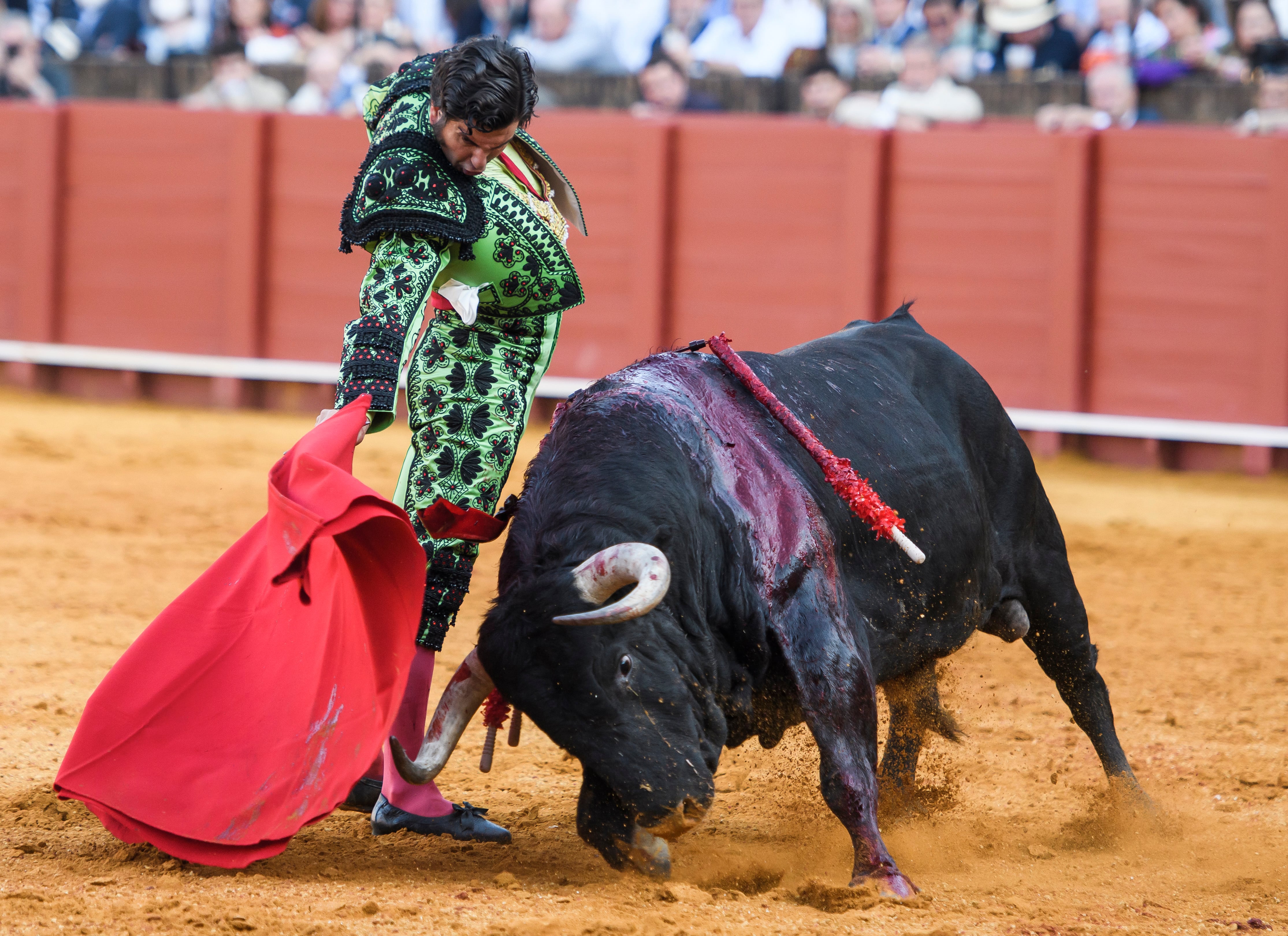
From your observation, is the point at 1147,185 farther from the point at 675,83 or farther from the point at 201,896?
the point at 201,896

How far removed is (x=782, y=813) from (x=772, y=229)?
5.47 m

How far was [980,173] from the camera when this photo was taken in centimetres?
768

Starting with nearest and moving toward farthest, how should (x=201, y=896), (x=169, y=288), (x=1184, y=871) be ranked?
(x=201, y=896) < (x=1184, y=871) < (x=169, y=288)

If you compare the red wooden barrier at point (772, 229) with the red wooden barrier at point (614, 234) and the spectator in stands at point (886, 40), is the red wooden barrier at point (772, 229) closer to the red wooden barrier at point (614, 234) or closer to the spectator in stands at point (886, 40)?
the red wooden barrier at point (614, 234)

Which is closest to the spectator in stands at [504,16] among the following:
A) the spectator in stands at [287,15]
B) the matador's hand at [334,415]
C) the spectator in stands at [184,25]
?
the spectator in stands at [287,15]

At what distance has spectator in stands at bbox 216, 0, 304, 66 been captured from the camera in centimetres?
920

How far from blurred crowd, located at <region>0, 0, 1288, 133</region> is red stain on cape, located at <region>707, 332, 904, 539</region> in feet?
17.7

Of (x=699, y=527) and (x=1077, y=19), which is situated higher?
(x=1077, y=19)

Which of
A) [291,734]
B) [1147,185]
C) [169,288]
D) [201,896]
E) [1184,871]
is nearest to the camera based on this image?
[201,896]

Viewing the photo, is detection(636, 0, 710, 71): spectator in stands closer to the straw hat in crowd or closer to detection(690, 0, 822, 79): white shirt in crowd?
detection(690, 0, 822, 79): white shirt in crowd

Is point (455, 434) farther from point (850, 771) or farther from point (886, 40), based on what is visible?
point (886, 40)

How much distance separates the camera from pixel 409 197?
2338 mm

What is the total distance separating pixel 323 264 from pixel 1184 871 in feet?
22.1

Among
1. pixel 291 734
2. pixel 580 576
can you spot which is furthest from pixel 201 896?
pixel 580 576
